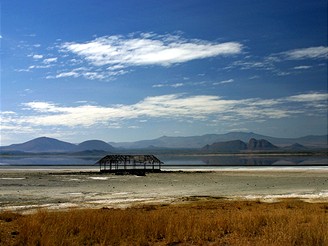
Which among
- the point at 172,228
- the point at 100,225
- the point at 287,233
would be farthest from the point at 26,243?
the point at 287,233

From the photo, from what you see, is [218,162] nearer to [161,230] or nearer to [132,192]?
[132,192]

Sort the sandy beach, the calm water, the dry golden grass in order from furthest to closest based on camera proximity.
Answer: the calm water → the sandy beach → the dry golden grass

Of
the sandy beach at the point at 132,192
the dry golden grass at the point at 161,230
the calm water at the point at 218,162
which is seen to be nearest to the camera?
the dry golden grass at the point at 161,230

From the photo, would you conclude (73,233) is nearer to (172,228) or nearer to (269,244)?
(172,228)

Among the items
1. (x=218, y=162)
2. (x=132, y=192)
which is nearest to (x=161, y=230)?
(x=132, y=192)

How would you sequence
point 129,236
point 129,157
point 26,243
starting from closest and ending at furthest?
1. point 26,243
2. point 129,236
3. point 129,157

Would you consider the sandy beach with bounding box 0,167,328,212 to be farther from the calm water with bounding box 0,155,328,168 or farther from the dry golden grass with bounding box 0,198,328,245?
the calm water with bounding box 0,155,328,168

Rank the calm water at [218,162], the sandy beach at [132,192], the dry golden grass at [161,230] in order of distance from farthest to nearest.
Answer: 1. the calm water at [218,162]
2. the sandy beach at [132,192]
3. the dry golden grass at [161,230]

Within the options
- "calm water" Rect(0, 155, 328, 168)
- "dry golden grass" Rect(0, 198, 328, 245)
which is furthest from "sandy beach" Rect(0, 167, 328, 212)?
"calm water" Rect(0, 155, 328, 168)

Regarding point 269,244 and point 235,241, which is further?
point 235,241

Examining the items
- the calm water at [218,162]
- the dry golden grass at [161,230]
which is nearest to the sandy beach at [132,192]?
the dry golden grass at [161,230]

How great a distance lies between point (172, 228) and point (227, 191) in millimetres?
24261

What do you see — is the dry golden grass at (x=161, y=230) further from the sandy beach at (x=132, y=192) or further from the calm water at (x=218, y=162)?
the calm water at (x=218, y=162)

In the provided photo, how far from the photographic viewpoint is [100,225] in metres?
15.9
